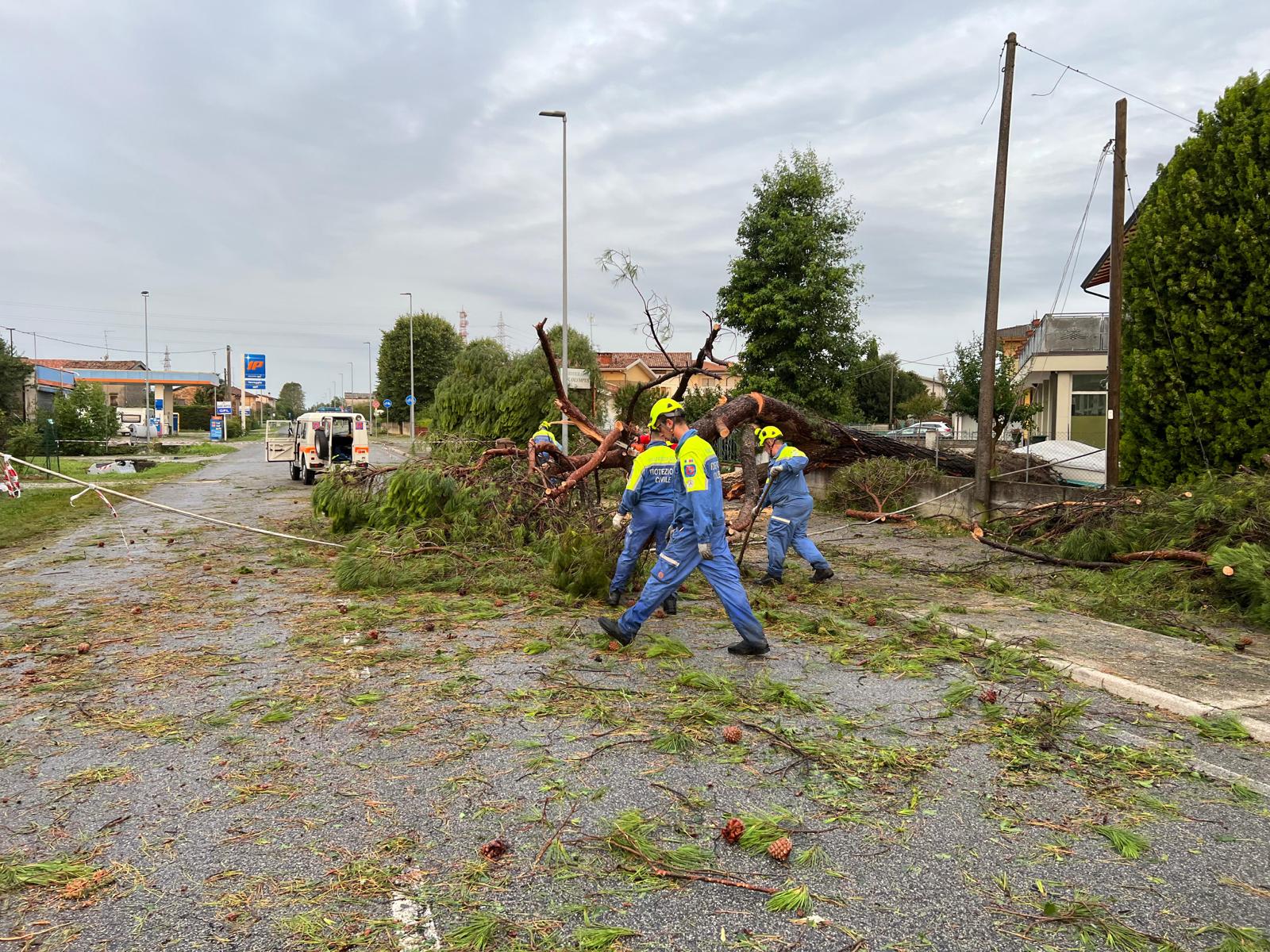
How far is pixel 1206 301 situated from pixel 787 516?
6.60 metres

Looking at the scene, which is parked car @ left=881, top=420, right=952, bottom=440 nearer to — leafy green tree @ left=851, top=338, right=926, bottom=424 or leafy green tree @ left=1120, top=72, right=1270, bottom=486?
leafy green tree @ left=1120, top=72, right=1270, bottom=486

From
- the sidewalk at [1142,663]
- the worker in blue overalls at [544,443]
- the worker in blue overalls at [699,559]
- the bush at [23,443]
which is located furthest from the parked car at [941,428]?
the bush at [23,443]

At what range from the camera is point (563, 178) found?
22344mm

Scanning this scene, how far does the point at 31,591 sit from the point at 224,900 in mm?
7205

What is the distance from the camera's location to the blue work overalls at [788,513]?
29.4 ft

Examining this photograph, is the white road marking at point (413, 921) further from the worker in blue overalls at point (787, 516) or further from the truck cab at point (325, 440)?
the truck cab at point (325, 440)

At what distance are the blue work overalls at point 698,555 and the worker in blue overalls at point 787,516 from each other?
295 centimetres

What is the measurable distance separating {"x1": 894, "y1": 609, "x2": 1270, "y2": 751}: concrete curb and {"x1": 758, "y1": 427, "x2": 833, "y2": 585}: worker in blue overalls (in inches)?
129

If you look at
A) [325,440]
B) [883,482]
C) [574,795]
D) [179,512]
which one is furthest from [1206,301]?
[325,440]

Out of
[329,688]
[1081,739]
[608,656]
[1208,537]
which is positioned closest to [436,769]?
[329,688]

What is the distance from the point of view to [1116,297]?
1163 cm

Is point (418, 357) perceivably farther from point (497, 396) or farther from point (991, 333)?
point (991, 333)

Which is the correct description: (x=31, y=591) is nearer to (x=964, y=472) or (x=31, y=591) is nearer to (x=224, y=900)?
(x=224, y=900)

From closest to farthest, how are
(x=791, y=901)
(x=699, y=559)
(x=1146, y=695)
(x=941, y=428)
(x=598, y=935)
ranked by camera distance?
1. (x=598, y=935)
2. (x=791, y=901)
3. (x=1146, y=695)
4. (x=699, y=559)
5. (x=941, y=428)
